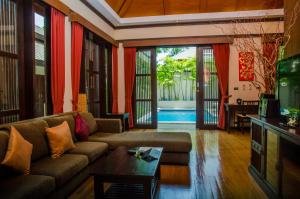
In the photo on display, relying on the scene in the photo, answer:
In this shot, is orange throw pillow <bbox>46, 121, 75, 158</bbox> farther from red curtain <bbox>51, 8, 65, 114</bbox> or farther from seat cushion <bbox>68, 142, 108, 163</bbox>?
red curtain <bbox>51, 8, 65, 114</bbox>

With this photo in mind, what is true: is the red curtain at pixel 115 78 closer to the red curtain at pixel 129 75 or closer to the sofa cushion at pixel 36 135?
the red curtain at pixel 129 75

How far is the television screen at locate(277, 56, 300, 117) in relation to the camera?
2578mm

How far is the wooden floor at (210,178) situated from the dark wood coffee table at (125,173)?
17.2 inches

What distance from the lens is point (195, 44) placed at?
21.3 ft

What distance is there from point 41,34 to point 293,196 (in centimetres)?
380

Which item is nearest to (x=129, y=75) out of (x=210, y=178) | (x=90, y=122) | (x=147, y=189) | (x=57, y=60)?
(x=90, y=122)

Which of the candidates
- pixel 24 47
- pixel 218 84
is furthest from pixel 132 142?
pixel 218 84

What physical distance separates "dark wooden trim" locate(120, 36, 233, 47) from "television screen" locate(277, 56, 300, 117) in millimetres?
3488

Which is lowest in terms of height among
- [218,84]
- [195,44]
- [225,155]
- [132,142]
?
[225,155]

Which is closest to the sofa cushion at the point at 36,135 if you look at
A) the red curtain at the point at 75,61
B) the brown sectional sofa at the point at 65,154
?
the brown sectional sofa at the point at 65,154

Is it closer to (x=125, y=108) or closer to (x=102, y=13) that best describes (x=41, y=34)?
(x=102, y=13)

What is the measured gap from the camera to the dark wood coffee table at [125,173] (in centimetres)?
208

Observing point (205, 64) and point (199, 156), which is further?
point (205, 64)

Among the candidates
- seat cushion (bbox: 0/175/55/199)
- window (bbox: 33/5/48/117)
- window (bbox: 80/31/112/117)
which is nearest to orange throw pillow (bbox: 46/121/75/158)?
seat cushion (bbox: 0/175/55/199)
